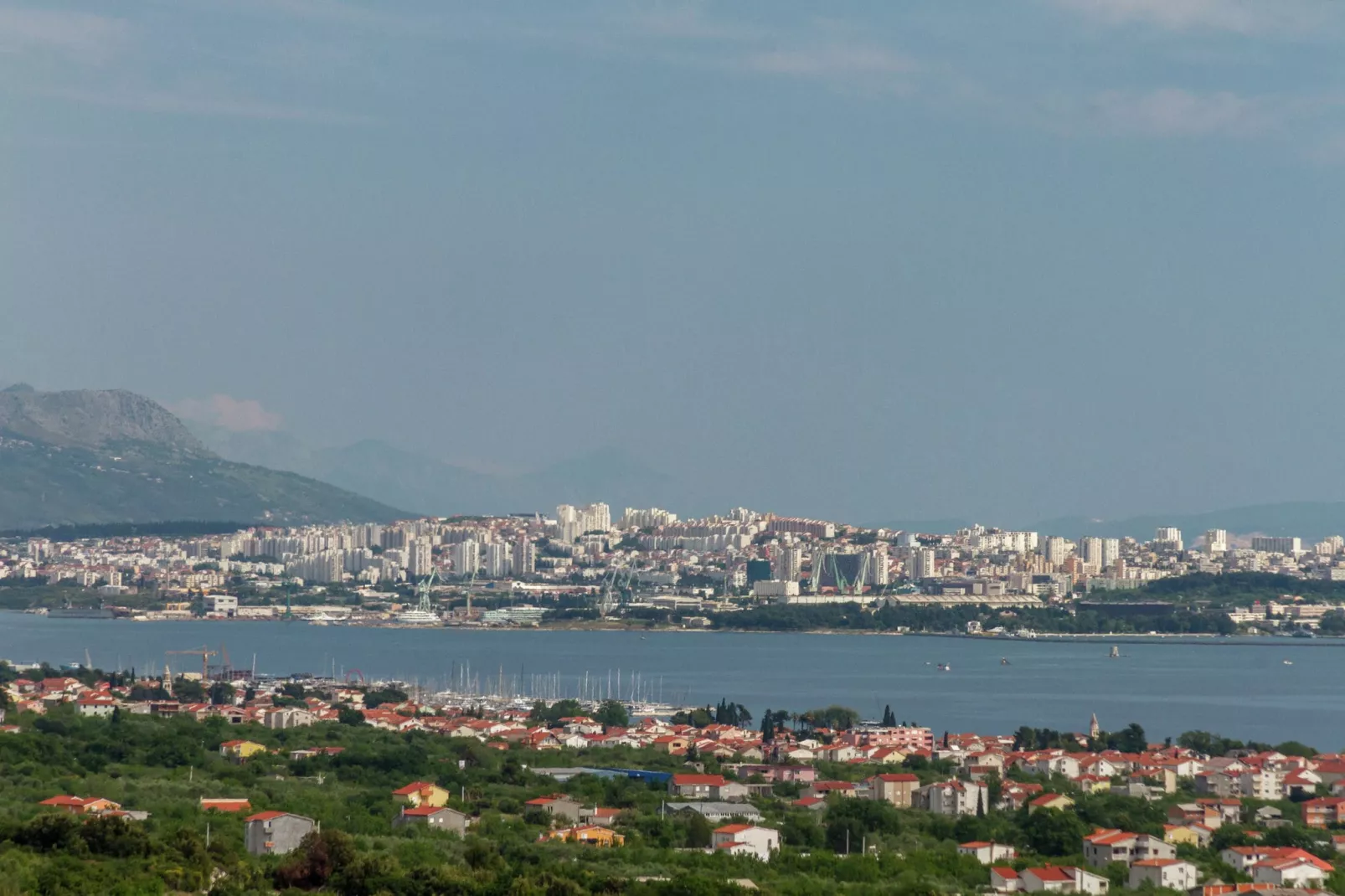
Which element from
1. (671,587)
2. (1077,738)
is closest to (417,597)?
(671,587)

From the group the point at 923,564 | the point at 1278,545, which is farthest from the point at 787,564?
the point at 1278,545

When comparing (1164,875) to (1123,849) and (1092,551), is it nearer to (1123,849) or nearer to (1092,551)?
(1123,849)

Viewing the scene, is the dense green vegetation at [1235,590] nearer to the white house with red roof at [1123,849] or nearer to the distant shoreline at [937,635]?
the distant shoreline at [937,635]

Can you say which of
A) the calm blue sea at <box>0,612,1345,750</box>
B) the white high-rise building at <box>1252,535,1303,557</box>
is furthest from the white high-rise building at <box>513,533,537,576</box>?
the white high-rise building at <box>1252,535,1303,557</box>

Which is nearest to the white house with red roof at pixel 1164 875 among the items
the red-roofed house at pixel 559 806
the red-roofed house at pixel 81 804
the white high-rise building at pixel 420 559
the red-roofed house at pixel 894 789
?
the red-roofed house at pixel 559 806

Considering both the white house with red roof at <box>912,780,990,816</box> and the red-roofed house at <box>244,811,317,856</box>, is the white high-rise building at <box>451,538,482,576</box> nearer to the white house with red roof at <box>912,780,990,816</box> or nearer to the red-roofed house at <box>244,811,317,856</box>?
the white house with red roof at <box>912,780,990,816</box>

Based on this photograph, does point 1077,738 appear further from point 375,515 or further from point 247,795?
point 375,515
